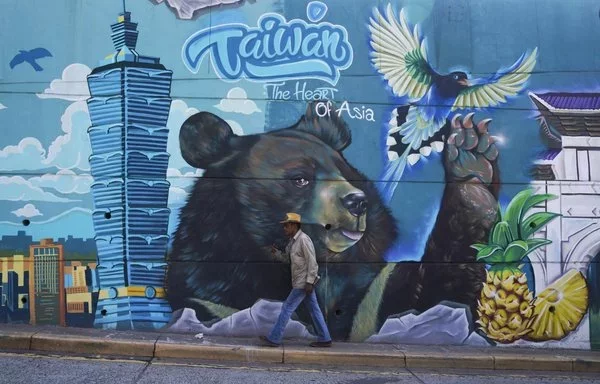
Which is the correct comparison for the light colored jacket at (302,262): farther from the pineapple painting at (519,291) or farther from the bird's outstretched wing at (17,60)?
the bird's outstretched wing at (17,60)

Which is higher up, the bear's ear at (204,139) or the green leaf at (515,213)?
the bear's ear at (204,139)

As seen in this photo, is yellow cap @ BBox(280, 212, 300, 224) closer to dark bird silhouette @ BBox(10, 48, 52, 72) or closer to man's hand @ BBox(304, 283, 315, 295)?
man's hand @ BBox(304, 283, 315, 295)

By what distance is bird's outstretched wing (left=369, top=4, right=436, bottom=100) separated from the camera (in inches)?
307

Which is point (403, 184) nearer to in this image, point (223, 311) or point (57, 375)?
point (223, 311)

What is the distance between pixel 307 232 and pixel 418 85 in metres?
2.46

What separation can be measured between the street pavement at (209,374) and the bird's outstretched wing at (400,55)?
3.59 meters

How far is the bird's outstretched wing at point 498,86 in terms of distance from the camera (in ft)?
25.8

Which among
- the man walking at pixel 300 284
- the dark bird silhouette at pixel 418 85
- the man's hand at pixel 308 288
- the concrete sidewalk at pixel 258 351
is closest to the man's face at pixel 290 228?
the man walking at pixel 300 284

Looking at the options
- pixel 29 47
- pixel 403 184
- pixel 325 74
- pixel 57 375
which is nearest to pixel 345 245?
pixel 403 184

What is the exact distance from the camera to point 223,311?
7480 millimetres

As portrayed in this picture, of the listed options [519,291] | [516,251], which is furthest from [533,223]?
[519,291]

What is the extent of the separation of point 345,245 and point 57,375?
369cm

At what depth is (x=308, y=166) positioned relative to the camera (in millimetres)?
7656

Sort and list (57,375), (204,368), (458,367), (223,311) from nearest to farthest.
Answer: (57,375) < (204,368) < (458,367) < (223,311)
